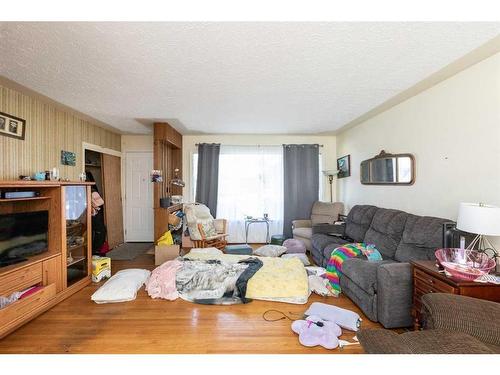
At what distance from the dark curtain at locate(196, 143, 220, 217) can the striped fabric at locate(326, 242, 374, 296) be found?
2.76 meters

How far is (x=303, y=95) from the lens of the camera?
8.86 ft

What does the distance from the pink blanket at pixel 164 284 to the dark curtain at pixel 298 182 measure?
110 inches

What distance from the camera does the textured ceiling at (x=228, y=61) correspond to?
1.51m

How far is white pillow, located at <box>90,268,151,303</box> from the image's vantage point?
2457mm

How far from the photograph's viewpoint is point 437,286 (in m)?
1.65

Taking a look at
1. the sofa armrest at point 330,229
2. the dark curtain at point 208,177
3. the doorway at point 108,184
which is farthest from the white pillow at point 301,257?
the doorway at point 108,184

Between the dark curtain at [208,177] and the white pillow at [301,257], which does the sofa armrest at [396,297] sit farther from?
the dark curtain at [208,177]

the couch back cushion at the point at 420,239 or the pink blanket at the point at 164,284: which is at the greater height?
the couch back cushion at the point at 420,239

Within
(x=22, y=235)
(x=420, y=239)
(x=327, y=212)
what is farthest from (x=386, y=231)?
(x=22, y=235)

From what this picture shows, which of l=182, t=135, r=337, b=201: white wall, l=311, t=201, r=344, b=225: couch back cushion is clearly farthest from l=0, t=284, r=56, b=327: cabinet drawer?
l=311, t=201, r=344, b=225: couch back cushion

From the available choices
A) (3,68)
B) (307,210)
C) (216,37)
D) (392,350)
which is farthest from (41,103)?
(307,210)

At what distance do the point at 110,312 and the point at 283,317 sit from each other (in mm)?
1713

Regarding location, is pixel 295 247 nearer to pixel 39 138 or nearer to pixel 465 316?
pixel 465 316
